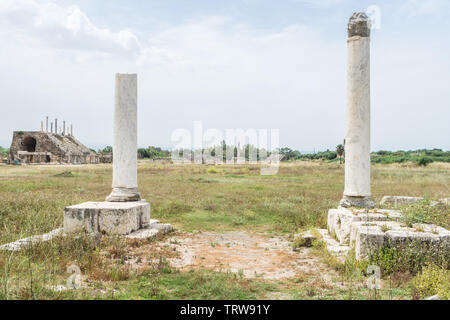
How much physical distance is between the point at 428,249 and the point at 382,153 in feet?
242

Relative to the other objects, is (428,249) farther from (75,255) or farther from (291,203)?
(291,203)

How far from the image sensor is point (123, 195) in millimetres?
10031

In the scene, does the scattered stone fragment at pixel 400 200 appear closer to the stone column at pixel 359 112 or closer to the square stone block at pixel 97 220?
the stone column at pixel 359 112

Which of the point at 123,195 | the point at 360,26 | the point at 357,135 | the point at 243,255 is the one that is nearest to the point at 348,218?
the point at 357,135

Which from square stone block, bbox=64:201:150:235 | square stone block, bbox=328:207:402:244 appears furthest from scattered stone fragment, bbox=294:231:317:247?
square stone block, bbox=64:201:150:235

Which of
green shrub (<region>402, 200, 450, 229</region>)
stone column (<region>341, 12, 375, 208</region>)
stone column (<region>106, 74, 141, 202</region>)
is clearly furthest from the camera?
stone column (<region>106, 74, 141, 202</region>)

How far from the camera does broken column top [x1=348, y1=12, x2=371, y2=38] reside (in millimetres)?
9102

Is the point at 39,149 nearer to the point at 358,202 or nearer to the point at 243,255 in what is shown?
the point at 243,255

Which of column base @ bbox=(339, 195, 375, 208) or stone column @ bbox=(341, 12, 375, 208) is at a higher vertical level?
A: stone column @ bbox=(341, 12, 375, 208)

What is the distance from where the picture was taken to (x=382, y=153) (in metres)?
74.4

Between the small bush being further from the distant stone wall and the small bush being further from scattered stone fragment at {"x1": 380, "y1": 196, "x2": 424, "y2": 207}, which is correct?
the distant stone wall

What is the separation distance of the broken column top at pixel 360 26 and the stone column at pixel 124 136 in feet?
19.4

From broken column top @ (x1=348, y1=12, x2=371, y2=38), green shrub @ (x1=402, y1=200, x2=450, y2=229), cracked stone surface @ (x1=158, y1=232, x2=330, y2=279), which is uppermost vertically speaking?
broken column top @ (x1=348, y1=12, x2=371, y2=38)
